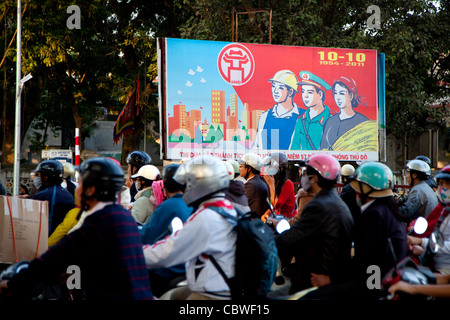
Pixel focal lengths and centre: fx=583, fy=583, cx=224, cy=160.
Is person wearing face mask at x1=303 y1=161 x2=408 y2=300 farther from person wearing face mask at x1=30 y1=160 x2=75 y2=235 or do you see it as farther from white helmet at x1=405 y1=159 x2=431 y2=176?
white helmet at x1=405 y1=159 x2=431 y2=176

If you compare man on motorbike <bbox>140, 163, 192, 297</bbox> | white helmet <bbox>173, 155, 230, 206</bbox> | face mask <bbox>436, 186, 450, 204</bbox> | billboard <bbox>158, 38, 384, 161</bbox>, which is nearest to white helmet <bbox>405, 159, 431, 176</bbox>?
face mask <bbox>436, 186, 450, 204</bbox>

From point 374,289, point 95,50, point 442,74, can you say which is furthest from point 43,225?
point 442,74

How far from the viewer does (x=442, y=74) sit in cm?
2353

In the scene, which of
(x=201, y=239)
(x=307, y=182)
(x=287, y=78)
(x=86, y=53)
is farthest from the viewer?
(x=86, y=53)

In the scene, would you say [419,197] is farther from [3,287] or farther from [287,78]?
[287,78]

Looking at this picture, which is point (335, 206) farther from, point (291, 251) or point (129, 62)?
point (129, 62)

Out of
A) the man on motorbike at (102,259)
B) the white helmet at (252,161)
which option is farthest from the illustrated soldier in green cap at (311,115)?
the man on motorbike at (102,259)

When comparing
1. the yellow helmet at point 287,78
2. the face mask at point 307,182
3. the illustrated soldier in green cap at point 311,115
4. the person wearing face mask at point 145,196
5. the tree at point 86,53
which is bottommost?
the person wearing face mask at point 145,196

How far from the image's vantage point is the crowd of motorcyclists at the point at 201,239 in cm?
325

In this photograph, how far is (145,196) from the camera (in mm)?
6586

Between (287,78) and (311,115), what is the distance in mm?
1161

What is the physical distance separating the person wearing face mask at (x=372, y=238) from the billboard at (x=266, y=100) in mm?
9469

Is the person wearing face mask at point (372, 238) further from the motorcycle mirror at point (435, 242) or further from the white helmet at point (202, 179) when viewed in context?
the white helmet at point (202, 179)

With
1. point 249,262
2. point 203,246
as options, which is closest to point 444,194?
point 249,262
